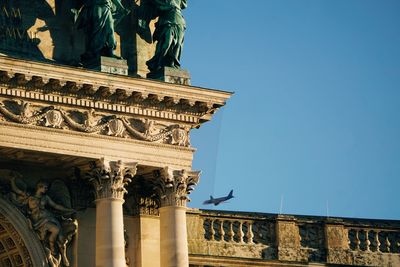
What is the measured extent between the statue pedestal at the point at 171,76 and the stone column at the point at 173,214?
2.32 meters

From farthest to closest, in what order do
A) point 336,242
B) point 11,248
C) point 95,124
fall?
point 336,242, point 11,248, point 95,124

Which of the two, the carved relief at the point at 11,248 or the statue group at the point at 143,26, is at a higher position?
the statue group at the point at 143,26

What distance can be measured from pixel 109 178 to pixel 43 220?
6.32 ft

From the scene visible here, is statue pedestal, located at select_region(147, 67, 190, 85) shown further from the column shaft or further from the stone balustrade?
the stone balustrade

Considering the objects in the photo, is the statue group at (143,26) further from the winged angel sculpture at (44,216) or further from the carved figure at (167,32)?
the winged angel sculpture at (44,216)

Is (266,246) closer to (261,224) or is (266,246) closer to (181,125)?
(261,224)

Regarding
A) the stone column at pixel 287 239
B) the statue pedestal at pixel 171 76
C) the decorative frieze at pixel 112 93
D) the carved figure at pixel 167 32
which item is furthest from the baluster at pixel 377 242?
the carved figure at pixel 167 32

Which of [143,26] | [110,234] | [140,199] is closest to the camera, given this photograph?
[110,234]

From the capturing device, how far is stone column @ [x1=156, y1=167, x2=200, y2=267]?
4625 centimetres

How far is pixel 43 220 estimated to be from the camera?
150 feet

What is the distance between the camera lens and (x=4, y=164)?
45781 mm

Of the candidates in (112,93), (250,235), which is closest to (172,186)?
(112,93)

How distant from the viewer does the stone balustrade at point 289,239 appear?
165 feet

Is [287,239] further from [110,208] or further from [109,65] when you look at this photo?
[109,65]
